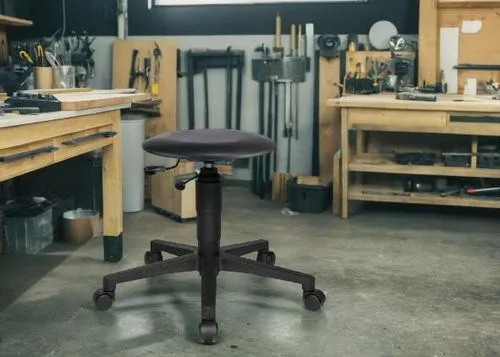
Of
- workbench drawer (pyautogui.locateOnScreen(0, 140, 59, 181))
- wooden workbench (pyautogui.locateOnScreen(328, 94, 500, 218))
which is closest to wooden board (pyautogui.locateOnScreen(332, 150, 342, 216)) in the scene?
wooden workbench (pyautogui.locateOnScreen(328, 94, 500, 218))

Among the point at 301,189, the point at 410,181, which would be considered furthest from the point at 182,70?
the point at 410,181

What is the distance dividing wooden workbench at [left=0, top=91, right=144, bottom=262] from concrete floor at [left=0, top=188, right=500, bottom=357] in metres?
0.27

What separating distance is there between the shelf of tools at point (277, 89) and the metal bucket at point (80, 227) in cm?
142

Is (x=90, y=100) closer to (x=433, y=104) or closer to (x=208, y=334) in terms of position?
(x=208, y=334)

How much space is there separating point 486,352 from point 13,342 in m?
1.54

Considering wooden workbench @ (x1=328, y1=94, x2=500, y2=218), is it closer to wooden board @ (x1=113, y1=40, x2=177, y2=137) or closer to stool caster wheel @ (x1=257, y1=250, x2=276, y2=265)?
stool caster wheel @ (x1=257, y1=250, x2=276, y2=265)

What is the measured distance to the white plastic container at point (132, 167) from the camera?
4.04m

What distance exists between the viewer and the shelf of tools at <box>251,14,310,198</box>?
453cm

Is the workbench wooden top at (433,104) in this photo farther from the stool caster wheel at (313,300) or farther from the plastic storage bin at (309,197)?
the stool caster wheel at (313,300)

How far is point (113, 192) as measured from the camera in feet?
9.53

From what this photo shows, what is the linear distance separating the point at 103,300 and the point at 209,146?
72cm

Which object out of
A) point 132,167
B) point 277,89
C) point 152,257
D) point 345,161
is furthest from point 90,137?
point 277,89

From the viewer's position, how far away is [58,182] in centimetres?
365

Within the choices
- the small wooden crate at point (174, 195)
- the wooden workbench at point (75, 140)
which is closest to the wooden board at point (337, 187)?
the small wooden crate at point (174, 195)
